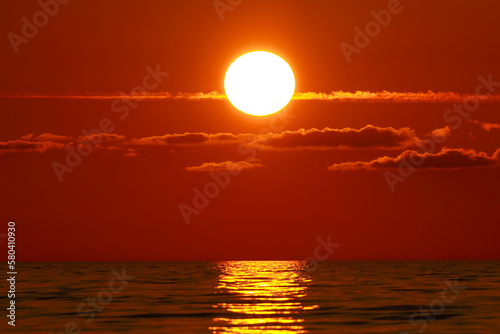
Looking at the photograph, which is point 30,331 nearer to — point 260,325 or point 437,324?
point 260,325

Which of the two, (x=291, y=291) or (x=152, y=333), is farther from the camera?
(x=291, y=291)

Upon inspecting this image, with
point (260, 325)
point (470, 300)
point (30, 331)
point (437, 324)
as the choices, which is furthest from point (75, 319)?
point (470, 300)

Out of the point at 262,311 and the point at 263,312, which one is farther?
the point at 262,311

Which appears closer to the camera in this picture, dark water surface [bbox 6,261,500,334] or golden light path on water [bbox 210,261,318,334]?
golden light path on water [bbox 210,261,318,334]

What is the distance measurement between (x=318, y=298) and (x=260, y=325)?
14.2 m

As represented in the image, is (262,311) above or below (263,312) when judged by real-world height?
above

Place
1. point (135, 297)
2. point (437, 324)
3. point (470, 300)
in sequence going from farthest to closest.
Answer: point (135, 297) < point (470, 300) < point (437, 324)

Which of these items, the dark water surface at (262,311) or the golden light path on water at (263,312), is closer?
the golden light path on water at (263,312)

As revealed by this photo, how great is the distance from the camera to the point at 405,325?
30938 mm

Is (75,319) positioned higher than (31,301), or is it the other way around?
(31,301)

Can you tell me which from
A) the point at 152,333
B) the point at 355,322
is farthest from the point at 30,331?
the point at 355,322

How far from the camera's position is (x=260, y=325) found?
30.8 m

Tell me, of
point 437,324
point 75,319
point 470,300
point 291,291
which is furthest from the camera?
point 291,291

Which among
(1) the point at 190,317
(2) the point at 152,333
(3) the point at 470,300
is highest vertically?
(3) the point at 470,300
